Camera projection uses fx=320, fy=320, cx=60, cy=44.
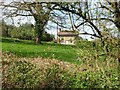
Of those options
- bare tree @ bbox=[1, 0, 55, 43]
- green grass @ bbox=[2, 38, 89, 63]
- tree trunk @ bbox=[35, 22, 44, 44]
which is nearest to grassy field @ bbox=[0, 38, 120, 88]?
green grass @ bbox=[2, 38, 89, 63]

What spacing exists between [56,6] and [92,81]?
115 cm

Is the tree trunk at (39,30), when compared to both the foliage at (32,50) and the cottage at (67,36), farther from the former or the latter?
the foliage at (32,50)

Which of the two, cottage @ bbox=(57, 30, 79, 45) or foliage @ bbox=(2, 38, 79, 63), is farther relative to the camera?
foliage @ bbox=(2, 38, 79, 63)

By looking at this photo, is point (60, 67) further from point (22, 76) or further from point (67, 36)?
point (67, 36)

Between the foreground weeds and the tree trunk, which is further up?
the tree trunk

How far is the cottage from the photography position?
2557 mm

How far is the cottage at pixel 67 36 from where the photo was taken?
101 inches

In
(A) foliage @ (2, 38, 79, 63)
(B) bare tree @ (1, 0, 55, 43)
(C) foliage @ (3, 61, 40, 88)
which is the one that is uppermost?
(B) bare tree @ (1, 0, 55, 43)

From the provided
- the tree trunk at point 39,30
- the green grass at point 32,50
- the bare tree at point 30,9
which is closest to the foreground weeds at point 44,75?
the green grass at point 32,50

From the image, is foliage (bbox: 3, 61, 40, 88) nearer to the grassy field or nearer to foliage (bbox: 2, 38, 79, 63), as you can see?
the grassy field

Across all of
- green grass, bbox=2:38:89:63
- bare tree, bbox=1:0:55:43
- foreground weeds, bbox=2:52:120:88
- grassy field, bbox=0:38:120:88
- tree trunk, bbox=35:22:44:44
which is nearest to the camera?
bare tree, bbox=1:0:55:43

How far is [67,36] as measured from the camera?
2670 millimetres

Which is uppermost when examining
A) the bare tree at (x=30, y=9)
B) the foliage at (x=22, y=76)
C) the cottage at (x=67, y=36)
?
the bare tree at (x=30, y=9)

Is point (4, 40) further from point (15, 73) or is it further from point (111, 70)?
point (111, 70)
